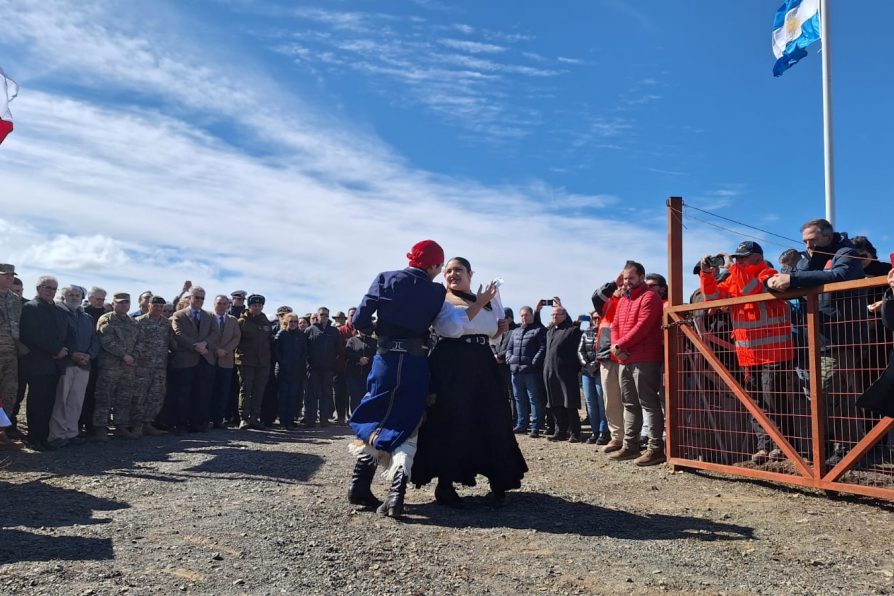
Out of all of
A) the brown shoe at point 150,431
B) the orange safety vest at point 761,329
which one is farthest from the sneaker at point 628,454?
the brown shoe at point 150,431

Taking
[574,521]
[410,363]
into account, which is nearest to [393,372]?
[410,363]

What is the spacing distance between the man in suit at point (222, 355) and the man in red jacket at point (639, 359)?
6.41 m

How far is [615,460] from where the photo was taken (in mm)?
8352

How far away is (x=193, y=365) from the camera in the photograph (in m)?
11.2

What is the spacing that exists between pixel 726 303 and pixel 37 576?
583 centimetres

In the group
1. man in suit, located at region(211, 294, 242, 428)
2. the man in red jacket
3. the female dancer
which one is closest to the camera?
the female dancer

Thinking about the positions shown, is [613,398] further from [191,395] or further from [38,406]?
[38,406]

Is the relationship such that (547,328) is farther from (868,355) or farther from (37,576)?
(37,576)

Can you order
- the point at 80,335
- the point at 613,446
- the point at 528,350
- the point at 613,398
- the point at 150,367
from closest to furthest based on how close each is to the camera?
1. the point at 613,446
2. the point at 613,398
3. the point at 80,335
4. the point at 150,367
5. the point at 528,350

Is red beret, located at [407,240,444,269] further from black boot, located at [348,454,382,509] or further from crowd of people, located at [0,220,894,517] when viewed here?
black boot, located at [348,454,382,509]

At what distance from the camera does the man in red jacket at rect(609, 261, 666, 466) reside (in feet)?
26.2

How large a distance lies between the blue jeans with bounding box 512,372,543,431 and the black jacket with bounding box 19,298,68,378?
672 centimetres

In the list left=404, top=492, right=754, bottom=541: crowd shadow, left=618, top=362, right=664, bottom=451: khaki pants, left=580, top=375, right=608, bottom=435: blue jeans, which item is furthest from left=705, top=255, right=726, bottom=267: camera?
left=404, top=492, right=754, bottom=541: crowd shadow

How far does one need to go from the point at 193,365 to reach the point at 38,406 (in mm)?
2472
